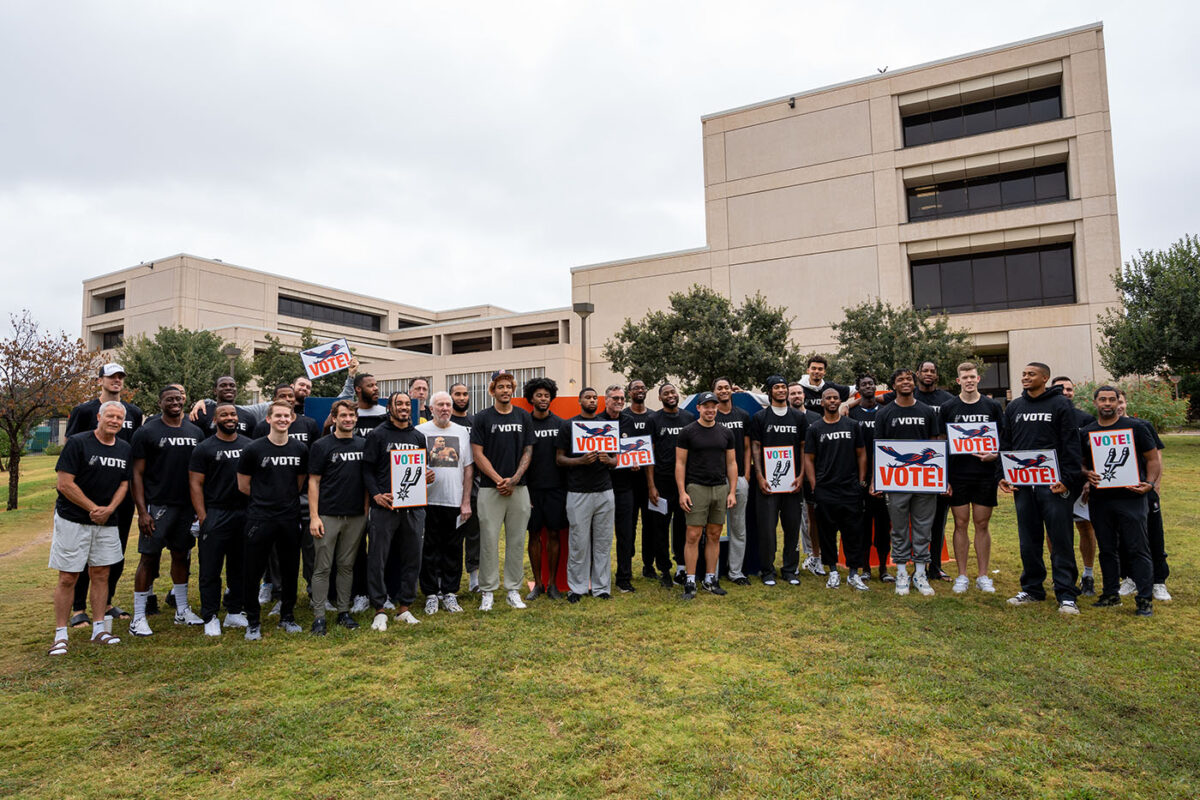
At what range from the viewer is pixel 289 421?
6.15 metres

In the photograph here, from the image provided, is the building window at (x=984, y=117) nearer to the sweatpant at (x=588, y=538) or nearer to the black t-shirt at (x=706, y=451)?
the black t-shirt at (x=706, y=451)

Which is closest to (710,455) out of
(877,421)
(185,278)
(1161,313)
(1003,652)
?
(877,421)

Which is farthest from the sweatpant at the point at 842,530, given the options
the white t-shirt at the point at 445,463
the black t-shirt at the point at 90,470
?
the black t-shirt at the point at 90,470

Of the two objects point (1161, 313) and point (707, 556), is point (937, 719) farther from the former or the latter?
point (1161, 313)

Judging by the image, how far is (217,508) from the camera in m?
6.20

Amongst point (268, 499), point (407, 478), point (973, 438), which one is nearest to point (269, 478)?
point (268, 499)

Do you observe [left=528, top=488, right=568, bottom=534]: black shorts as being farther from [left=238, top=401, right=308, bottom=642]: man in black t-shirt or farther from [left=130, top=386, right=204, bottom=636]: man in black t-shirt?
[left=130, top=386, right=204, bottom=636]: man in black t-shirt

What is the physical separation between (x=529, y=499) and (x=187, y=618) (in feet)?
11.3

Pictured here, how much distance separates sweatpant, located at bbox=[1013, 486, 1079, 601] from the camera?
6.54 meters

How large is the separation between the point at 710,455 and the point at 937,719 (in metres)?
3.57

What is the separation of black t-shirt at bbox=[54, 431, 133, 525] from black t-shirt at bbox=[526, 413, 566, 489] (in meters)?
3.68

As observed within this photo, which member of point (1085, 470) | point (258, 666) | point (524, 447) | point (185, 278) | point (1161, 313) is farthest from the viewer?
point (185, 278)

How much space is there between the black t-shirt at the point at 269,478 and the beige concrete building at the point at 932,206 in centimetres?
3410

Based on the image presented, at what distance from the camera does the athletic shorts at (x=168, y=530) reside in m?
6.46
